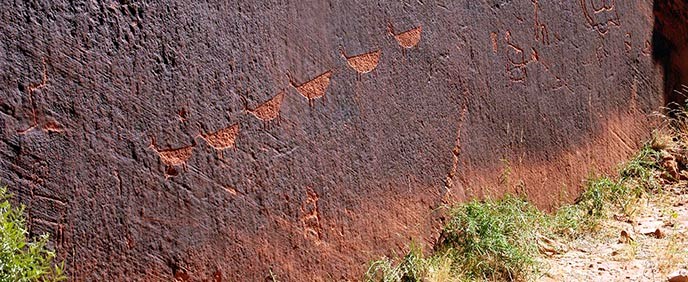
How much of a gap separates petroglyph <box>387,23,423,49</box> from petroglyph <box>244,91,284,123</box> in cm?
69

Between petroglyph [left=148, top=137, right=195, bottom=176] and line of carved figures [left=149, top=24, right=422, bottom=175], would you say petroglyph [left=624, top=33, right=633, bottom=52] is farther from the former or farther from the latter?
petroglyph [left=148, top=137, right=195, bottom=176]

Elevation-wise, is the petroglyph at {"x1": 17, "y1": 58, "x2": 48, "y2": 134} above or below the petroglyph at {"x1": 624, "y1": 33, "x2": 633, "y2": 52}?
above

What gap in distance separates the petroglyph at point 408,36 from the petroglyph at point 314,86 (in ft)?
1.39

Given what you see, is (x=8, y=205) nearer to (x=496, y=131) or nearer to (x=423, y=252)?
(x=423, y=252)

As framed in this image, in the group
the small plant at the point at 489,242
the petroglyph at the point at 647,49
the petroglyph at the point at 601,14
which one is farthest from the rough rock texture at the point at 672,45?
the small plant at the point at 489,242

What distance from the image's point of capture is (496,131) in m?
4.56

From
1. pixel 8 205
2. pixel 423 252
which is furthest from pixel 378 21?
pixel 8 205

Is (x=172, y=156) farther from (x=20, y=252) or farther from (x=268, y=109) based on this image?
(x=20, y=252)

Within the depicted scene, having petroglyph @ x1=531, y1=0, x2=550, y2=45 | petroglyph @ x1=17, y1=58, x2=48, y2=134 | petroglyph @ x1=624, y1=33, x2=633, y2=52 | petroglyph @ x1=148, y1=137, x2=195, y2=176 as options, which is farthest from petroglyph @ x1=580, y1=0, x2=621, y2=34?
petroglyph @ x1=17, y1=58, x2=48, y2=134

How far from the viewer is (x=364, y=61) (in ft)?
12.8

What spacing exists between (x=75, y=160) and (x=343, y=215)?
47.8 inches

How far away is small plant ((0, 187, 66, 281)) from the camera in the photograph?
2.61 m

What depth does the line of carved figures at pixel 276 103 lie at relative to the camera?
3199 mm

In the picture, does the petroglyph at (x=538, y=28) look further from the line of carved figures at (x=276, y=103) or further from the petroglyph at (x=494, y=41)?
the line of carved figures at (x=276, y=103)
